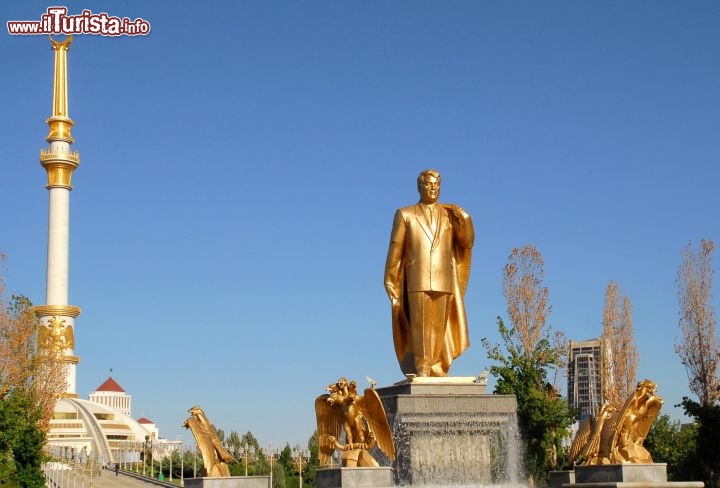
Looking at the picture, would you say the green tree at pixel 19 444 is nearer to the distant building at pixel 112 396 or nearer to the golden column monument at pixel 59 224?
the golden column monument at pixel 59 224

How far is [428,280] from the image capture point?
15.5 metres

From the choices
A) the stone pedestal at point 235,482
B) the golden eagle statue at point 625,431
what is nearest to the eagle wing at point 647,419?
the golden eagle statue at point 625,431

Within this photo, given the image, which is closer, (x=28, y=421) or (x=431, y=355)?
(x=431, y=355)

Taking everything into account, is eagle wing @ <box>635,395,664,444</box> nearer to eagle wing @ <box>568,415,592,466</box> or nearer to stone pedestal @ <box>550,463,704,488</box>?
stone pedestal @ <box>550,463,704,488</box>

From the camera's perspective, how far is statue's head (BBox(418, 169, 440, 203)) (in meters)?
15.6

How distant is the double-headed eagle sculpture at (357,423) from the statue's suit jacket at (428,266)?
1788 millimetres

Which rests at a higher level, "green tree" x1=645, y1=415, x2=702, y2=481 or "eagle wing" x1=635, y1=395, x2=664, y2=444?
"eagle wing" x1=635, y1=395, x2=664, y2=444

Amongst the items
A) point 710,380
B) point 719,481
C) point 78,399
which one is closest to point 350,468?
point 719,481

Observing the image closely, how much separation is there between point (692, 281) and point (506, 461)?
2454cm

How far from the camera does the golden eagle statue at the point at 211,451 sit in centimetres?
1561

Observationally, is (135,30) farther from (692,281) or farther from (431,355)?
(431,355)

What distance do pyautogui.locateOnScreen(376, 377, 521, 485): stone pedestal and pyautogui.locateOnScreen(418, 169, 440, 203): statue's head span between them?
262cm

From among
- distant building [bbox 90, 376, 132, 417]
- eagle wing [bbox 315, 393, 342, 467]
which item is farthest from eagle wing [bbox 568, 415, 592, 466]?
distant building [bbox 90, 376, 132, 417]

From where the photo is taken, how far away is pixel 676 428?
120ft
